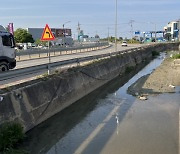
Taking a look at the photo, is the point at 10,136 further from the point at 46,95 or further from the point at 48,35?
the point at 48,35

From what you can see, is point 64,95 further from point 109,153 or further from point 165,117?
point 109,153

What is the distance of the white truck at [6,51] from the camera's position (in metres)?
18.5

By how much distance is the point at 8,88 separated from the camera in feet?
41.7

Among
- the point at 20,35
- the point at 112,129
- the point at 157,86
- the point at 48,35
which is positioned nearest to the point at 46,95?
the point at 112,129

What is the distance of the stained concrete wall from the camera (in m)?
12.1

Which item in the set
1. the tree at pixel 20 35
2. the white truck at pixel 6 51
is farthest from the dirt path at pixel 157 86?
the tree at pixel 20 35

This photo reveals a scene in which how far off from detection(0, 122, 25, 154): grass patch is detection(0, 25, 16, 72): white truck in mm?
7672

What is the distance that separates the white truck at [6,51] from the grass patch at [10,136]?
7.67 metres

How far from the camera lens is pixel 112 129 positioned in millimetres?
13523

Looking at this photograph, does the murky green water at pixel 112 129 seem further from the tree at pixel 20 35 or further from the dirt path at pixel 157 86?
the tree at pixel 20 35

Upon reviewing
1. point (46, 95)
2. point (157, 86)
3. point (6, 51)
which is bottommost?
point (157, 86)

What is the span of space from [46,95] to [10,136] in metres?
4.38

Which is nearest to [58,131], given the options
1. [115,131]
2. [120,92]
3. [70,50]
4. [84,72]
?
[115,131]

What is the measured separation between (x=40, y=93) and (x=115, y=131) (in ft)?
12.5
